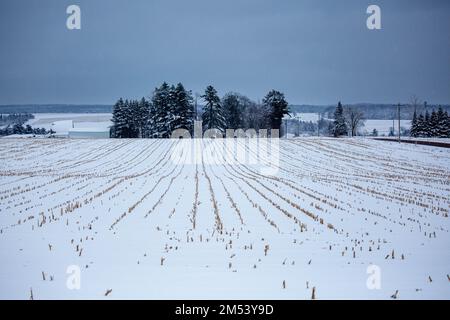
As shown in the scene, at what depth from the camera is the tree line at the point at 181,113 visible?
94.5 m

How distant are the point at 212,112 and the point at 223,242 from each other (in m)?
85.2

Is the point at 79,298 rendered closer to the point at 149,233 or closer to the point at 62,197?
the point at 149,233

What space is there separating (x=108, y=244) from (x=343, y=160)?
148ft

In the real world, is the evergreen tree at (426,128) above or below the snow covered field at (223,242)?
above

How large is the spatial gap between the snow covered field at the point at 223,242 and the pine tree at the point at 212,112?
71235 millimetres

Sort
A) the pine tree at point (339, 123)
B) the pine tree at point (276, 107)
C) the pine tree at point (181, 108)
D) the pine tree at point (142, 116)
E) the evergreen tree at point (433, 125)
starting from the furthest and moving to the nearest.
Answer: the pine tree at point (339, 123)
the pine tree at point (142, 116)
the evergreen tree at point (433, 125)
the pine tree at point (276, 107)
the pine tree at point (181, 108)

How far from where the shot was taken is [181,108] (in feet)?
309

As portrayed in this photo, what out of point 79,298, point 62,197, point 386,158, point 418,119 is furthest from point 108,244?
point 418,119

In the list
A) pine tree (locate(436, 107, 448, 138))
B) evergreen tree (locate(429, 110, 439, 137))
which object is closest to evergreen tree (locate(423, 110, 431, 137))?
evergreen tree (locate(429, 110, 439, 137))

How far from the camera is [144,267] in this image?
9.20 metres

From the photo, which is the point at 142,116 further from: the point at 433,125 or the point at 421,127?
the point at 433,125

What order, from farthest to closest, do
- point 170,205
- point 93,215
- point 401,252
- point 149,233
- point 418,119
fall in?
point 418,119
point 170,205
point 93,215
point 149,233
point 401,252

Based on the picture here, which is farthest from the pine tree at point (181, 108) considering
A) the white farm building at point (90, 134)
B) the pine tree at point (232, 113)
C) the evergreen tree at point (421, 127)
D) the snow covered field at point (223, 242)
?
the snow covered field at point (223, 242)

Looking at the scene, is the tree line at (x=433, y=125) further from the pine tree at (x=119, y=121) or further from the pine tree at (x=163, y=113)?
the pine tree at (x=119, y=121)
